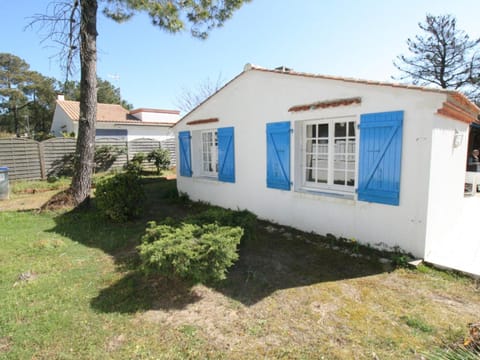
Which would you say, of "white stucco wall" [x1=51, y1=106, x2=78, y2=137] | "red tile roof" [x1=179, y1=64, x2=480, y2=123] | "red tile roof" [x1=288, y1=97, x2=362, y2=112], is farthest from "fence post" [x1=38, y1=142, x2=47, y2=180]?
"red tile roof" [x1=288, y1=97, x2=362, y2=112]

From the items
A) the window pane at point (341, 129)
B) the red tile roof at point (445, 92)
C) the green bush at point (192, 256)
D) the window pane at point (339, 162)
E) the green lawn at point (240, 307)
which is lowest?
the green lawn at point (240, 307)

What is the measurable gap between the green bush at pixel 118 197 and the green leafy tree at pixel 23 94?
114ft

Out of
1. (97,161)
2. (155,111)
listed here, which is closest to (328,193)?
(97,161)

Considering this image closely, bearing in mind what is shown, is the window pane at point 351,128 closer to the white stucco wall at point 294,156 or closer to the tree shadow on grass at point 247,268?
the white stucco wall at point 294,156

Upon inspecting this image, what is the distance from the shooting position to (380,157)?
4.55 metres

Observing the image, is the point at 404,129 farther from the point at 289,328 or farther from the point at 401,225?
the point at 289,328

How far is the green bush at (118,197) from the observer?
22.1 feet

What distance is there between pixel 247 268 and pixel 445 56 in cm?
2232

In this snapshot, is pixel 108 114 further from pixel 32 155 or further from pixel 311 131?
pixel 311 131

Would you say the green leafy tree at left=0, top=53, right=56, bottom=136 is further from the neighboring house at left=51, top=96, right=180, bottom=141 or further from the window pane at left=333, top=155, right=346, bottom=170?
the window pane at left=333, top=155, right=346, bottom=170

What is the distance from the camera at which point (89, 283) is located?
12.9ft

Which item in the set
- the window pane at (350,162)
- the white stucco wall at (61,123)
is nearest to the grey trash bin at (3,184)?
the white stucco wall at (61,123)

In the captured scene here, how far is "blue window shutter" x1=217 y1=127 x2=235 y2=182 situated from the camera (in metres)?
7.46

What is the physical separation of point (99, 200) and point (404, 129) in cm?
689
